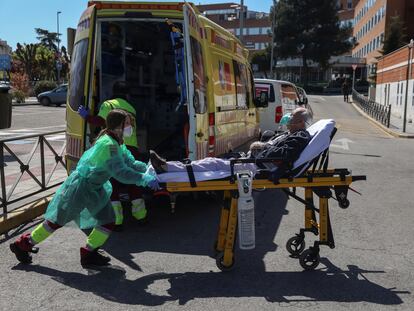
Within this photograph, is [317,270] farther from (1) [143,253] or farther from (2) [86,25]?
(2) [86,25]

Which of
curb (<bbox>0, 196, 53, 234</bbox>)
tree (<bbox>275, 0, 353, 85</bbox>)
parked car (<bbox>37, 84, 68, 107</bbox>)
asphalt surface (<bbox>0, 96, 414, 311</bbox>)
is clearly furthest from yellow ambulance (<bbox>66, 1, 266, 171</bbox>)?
tree (<bbox>275, 0, 353, 85</bbox>)

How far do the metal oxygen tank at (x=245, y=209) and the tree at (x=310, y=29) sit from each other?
59932 millimetres

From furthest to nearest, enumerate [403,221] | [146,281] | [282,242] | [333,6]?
[333,6] < [403,221] < [282,242] < [146,281]

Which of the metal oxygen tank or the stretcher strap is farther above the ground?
the stretcher strap

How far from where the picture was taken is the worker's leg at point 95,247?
4.69 metres

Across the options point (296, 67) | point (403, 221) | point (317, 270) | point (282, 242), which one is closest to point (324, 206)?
point (317, 270)

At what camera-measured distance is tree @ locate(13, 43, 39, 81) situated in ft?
169

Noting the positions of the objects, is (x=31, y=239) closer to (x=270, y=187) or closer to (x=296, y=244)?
(x=270, y=187)

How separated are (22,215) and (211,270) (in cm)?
280

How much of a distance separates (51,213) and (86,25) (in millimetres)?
2609

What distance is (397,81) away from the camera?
3195cm

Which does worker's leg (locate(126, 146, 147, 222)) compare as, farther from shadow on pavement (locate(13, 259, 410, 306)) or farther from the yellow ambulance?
shadow on pavement (locate(13, 259, 410, 306))

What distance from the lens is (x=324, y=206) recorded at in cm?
484

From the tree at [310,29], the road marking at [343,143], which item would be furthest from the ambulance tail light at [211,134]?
the tree at [310,29]
